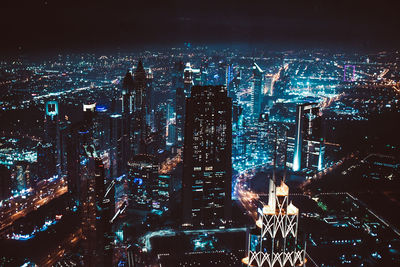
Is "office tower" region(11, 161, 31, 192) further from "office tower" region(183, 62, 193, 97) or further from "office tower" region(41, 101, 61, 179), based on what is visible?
"office tower" region(183, 62, 193, 97)

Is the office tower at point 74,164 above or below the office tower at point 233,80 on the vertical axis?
below

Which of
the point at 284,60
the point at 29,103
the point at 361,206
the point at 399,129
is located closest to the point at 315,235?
the point at 361,206

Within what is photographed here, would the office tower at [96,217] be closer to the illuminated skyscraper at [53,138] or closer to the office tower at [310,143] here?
the illuminated skyscraper at [53,138]

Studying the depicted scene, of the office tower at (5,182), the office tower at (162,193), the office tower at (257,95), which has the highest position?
the office tower at (257,95)

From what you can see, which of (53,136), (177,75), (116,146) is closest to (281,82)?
(177,75)

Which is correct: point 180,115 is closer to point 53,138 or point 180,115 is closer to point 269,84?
point 269,84

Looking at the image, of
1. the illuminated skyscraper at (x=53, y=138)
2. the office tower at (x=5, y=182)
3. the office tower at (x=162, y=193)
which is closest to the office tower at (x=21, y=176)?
the office tower at (x=5, y=182)

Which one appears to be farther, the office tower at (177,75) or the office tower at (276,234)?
the office tower at (177,75)

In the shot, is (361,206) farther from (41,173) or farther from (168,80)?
(41,173)
